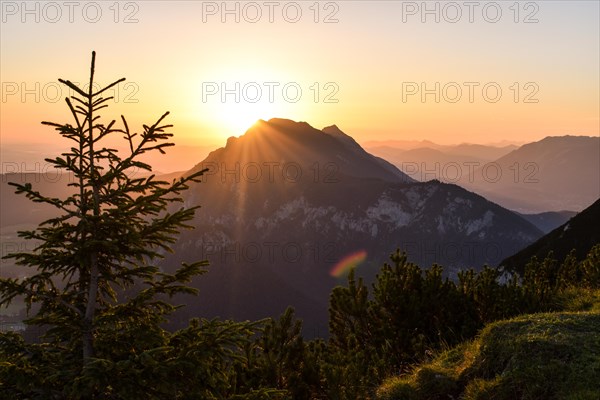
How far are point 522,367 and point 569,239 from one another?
101941mm

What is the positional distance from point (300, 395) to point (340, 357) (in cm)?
162

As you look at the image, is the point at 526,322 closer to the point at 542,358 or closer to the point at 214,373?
the point at 542,358

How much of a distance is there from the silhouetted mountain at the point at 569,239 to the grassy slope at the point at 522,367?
275ft

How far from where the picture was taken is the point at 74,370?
7.85 metres

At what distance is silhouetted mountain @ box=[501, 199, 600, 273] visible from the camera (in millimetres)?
→ 88688

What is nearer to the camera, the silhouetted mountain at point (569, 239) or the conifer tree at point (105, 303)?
the conifer tree at point (105, 303)

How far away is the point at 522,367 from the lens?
881 cm

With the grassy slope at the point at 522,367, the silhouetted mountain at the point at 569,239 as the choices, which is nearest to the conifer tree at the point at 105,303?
the grassy slope at the point at 522,367

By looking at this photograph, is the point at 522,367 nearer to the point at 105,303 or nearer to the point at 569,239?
the point at 105,303

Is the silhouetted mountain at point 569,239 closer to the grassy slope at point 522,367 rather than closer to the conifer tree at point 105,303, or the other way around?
the grassy slope at point 522,367

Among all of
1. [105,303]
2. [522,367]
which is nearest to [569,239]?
[522,367]

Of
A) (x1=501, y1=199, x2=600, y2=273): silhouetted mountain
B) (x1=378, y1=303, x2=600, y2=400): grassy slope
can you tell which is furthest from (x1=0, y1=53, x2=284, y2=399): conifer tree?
(x1=501, y1=199, x2=600, y2=273): silhouetted mountain

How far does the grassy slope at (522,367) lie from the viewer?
823cm

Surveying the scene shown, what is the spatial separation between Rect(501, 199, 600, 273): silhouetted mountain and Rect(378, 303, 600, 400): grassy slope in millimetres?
83698
